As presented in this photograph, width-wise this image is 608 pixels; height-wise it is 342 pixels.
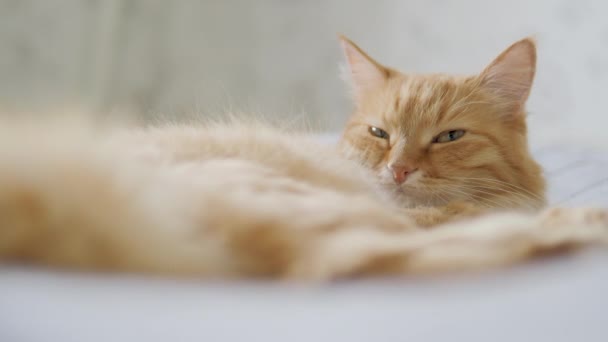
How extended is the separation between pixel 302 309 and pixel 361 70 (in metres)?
1.38

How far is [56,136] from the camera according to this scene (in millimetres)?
750

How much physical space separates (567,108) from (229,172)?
2.91m

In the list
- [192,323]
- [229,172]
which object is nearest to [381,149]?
[229,172]

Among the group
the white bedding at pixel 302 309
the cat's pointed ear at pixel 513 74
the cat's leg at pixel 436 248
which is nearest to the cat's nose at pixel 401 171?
the cat's pointed ear at pixel 513 74

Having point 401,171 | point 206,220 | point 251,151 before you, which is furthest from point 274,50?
point 206,220

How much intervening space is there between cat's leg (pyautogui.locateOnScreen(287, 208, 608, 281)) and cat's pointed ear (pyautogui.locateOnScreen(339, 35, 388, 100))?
1.08m

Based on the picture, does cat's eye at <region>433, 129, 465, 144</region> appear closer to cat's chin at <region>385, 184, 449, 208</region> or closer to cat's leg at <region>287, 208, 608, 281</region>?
cat's chin at <region>385, 184, 449, 208</region>

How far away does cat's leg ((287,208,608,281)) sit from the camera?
23.6 inches

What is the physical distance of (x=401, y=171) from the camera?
145cm

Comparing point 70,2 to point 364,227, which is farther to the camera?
point 70,2

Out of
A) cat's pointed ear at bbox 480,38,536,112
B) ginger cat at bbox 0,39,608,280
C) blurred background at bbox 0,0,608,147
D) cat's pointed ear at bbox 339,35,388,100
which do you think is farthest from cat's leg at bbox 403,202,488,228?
blurred background at bbox 0,0,608,147

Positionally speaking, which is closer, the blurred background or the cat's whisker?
the cat's whisker

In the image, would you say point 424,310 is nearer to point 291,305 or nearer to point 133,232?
point 291,305

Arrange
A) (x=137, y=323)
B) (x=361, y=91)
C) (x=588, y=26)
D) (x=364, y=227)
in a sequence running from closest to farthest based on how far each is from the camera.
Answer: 1. (x=137, y=323)
2. (x=364, y=227)
3. (x=361, y=91)
4. (x=588, y=26)
